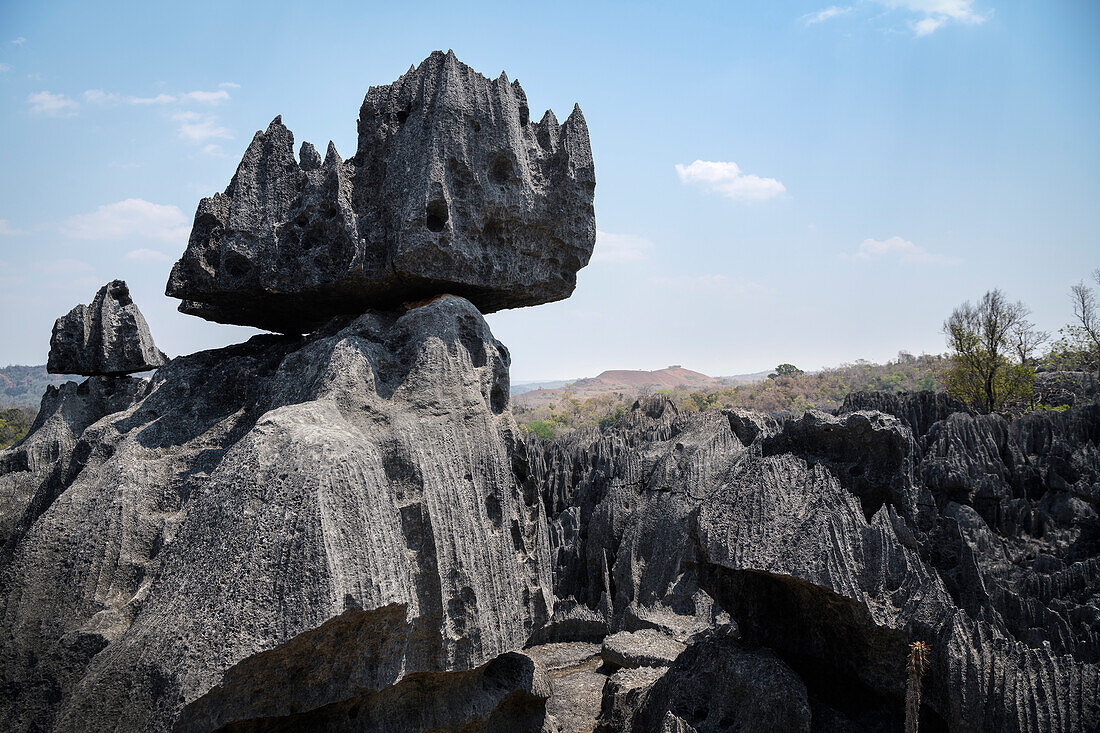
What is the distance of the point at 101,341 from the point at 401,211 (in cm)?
381

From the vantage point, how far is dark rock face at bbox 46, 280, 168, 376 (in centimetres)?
715

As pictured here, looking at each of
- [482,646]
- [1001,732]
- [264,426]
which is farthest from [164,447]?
[1001,732]

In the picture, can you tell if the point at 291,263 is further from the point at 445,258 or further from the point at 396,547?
the point at 396,547

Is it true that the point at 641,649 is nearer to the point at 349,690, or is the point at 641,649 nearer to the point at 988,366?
the point at 349,690

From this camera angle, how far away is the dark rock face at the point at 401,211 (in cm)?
586

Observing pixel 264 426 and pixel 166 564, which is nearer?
pixel 166 564

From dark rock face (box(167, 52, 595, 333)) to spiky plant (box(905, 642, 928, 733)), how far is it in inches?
167

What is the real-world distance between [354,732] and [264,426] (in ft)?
7.17

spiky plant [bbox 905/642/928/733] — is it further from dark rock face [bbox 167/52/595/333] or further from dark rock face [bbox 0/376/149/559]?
dark rock face [bbox 0/376/149/559]

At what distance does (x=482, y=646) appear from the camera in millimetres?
4867

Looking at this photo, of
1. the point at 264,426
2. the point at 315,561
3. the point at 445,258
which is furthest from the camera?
the point at 445,258

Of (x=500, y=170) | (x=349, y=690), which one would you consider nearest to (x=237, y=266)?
(x=500, y=170)

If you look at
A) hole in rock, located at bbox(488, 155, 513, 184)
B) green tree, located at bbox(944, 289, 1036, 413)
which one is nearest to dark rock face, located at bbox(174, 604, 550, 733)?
hole in rock, located at bbox(488, 155, 513, 184)

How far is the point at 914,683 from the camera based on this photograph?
4070 mm
